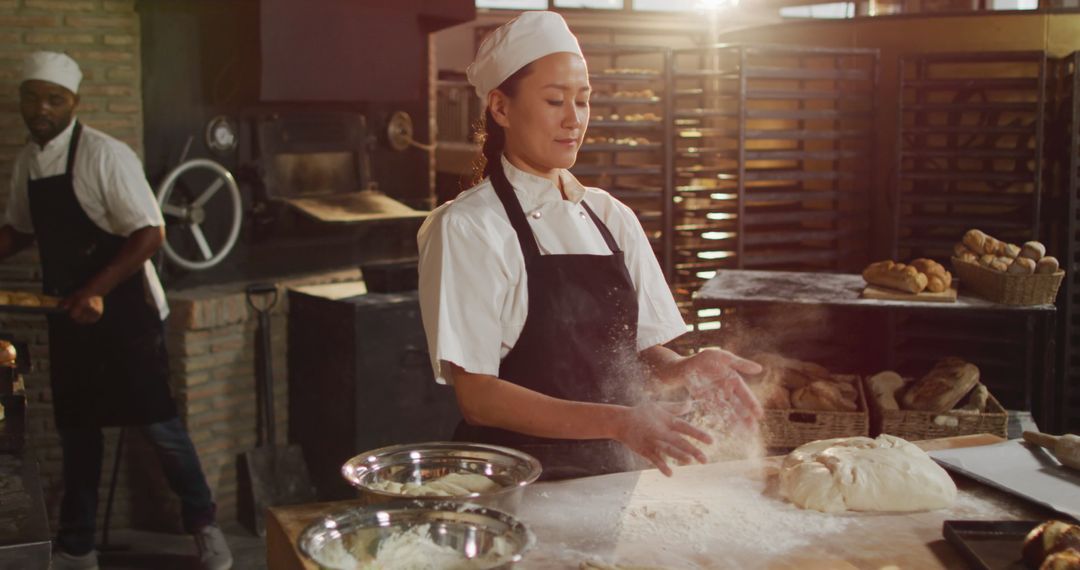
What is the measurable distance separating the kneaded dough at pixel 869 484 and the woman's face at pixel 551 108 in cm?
81

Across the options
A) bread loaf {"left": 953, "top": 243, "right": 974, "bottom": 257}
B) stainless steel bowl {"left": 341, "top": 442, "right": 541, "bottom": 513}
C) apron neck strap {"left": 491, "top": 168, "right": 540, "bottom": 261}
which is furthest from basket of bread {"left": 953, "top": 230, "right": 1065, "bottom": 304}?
stainless steel bowl {"left": 341, "top": 442, "right": 541, "bottom": 513}

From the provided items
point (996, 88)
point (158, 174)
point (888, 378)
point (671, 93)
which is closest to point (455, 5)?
point (671, 93)

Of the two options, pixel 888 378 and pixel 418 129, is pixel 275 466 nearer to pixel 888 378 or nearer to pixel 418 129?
pixel 418 129

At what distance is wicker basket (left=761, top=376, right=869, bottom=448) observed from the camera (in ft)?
12.5

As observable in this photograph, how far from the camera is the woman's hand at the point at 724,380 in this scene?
6.95ft

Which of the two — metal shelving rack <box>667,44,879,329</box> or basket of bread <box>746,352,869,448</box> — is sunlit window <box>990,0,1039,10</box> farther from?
basket of bread <box>746,352,869,448</box>

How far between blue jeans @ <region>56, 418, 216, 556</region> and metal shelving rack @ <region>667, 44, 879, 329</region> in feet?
9.45

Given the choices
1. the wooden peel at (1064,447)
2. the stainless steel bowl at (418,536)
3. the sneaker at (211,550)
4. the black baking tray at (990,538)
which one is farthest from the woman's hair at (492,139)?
the sneaker at (211,550)

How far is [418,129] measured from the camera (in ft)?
21.4

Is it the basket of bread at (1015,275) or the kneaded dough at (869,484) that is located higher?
the basket of bread at (1015,275)

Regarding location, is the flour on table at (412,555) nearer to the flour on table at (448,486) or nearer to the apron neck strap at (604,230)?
the flour on table at (448,486)

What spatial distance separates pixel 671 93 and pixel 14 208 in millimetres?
3329

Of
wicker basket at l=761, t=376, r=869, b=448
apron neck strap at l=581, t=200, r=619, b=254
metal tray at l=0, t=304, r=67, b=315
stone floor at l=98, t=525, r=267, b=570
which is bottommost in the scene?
stone floor at l=98, t=525, r=267, b=570

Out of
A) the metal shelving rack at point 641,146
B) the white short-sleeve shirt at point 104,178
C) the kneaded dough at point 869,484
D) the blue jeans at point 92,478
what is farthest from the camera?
the metal shelving rack at point 641,146
